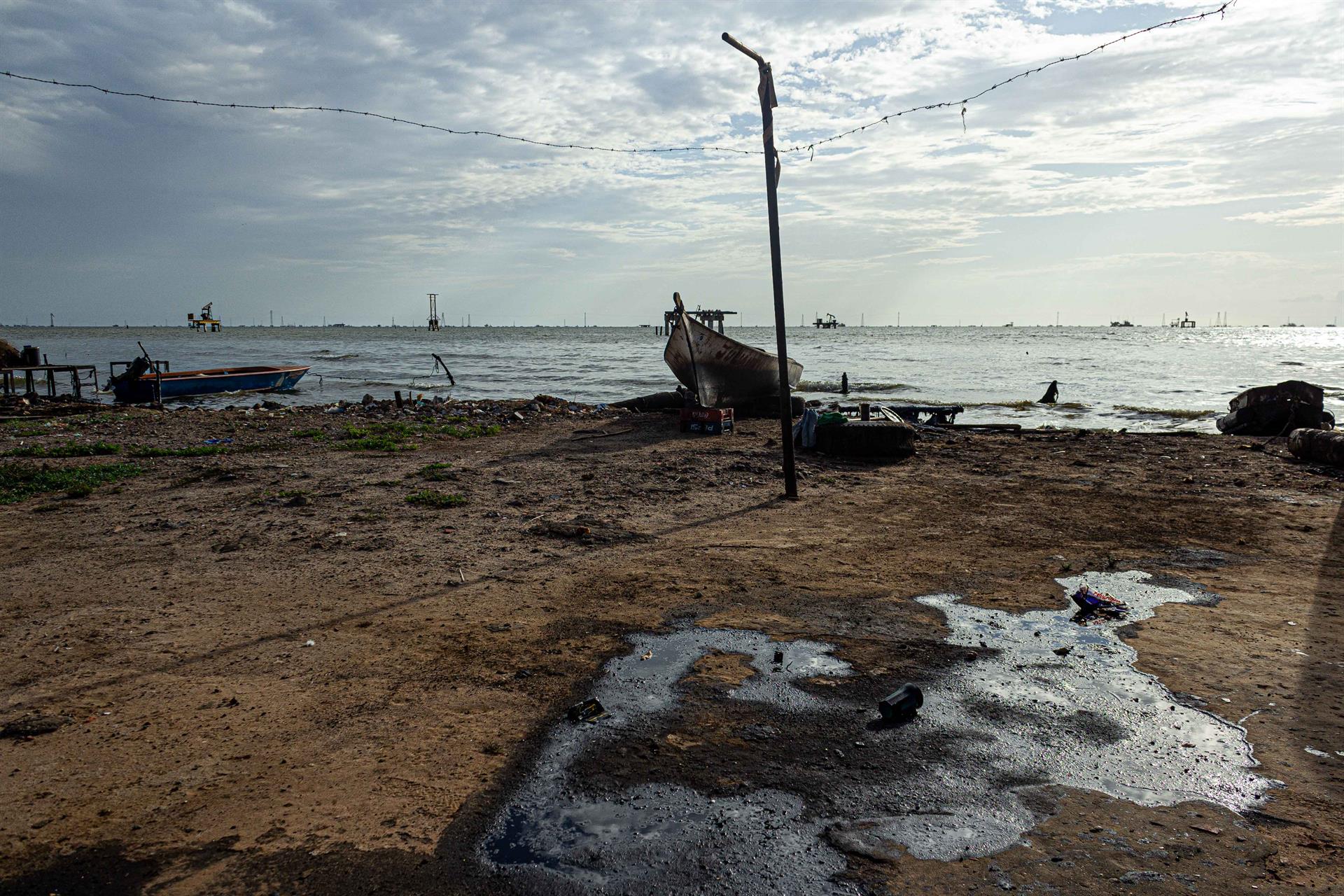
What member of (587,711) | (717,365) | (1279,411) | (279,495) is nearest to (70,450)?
(279,495)

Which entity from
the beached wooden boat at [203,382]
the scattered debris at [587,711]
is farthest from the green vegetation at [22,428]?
the scattered debris at [587,711]

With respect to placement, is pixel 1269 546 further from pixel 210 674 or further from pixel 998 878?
pixel 210 674

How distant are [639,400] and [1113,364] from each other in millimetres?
36838

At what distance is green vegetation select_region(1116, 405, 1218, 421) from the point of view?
20.1 metres

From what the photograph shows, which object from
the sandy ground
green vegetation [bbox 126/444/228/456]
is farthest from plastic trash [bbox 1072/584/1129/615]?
green vegetation [bbox 126/444/228/456]

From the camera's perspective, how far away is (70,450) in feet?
36.8

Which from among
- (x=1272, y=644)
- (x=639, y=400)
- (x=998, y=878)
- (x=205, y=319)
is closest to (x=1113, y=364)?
(x=639, y=400)

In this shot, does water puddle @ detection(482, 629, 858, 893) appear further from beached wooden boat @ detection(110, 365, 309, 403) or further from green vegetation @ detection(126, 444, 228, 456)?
beached wooden boat @ detection(110, 365, 309, 403)

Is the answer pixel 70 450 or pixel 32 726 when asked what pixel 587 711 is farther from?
pixel 70 450

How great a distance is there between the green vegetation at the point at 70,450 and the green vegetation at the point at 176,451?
246 millimetres

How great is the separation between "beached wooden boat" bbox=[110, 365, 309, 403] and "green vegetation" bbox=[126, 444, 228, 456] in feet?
45.0

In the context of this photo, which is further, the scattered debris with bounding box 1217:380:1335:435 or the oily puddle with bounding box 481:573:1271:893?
the scattered debris with bounding box 1217:380:1335:435

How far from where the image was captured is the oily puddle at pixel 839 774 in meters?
2.66

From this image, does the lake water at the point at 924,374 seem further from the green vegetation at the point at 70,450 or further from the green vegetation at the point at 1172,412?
the green vegetation at the point at 70,450
